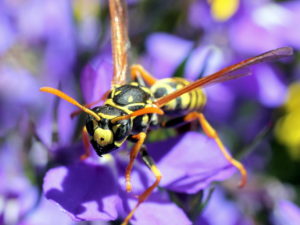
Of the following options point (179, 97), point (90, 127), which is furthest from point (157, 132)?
point (90, 127)

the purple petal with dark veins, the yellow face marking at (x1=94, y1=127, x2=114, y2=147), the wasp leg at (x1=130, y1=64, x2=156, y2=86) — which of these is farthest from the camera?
the wasp leg at (x1=130, y1=64, x2=156, y2=86)

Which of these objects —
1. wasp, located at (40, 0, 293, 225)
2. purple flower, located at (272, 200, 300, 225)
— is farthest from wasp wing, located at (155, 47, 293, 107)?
Result: purple flower, located at (272, 200, 300, 225)

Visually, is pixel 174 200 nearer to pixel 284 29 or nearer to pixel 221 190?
pixel 221 190

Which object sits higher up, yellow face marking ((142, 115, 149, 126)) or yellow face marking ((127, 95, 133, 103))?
yellow face marking ((127, 95, 133, 103))

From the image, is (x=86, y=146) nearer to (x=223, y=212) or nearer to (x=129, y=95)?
(x=129, y=95)

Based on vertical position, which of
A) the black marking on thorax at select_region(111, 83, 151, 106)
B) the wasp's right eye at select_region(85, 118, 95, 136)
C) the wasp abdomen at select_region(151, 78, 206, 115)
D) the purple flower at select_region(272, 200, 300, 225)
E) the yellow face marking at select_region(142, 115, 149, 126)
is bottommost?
the purple flower at select_region(272, 200, 300, 225)

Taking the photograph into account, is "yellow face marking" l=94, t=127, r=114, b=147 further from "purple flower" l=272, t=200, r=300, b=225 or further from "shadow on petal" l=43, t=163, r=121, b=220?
"purple flower" l=272, t=200, r=300, b=225

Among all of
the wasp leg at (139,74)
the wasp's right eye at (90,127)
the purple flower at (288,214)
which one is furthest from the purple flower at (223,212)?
the wasp's right eye at (90,127)

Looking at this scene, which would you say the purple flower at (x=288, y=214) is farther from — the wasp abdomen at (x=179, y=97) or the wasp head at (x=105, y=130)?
the wasp head at (x=105, y=130)
